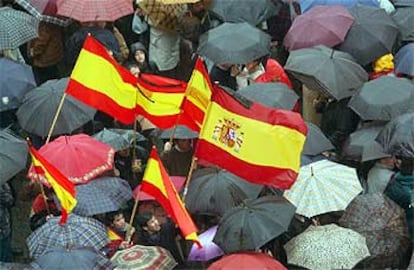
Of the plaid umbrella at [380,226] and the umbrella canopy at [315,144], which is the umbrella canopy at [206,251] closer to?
the plaid umbrella at [380,226]

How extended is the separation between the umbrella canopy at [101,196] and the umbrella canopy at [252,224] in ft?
3.60

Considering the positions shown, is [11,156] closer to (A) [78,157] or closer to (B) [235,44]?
(A) [78,157]

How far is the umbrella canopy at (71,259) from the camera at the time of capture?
8320mm

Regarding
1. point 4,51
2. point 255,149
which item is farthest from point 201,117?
point 4,51

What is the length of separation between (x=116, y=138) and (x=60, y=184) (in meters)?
1.84

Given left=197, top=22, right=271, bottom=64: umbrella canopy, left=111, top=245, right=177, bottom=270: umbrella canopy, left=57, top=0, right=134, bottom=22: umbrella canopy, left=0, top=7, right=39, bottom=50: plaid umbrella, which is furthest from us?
left=57, top=0, right=134, bottom=22: umbrella canopy

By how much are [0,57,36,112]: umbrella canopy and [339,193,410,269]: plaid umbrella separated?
3856 millimetres

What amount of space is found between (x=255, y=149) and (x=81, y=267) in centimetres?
183

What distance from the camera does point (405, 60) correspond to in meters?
11.6

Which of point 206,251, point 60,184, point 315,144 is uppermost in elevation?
point 60,184

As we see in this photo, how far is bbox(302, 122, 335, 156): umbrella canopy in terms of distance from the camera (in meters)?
10.1

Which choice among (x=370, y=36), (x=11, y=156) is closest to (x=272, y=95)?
(x=370, y=36)

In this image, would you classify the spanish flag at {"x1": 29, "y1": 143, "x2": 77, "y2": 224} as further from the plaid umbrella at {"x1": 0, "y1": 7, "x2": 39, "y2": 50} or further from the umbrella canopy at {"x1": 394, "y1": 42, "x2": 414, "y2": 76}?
the umbrella canopy at {"x1": 394, "y1": 42, "x2": 414, "y2": 76}

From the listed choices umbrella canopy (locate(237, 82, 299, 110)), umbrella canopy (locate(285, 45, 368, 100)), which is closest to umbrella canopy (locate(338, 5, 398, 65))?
umbrella canopy (locate(285, 45, 368, 100))
